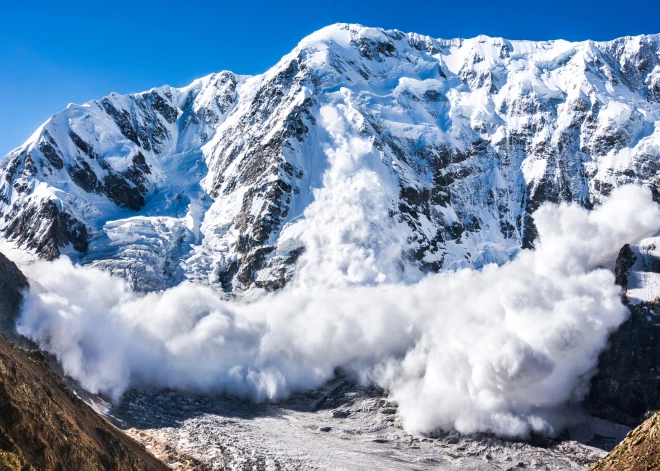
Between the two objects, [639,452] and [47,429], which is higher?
[47,429]

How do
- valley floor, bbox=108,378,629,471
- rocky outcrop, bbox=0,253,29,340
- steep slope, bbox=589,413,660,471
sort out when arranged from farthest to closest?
rocky outcrop, bbox=0,253,29,340 < valley floor, bbox=108,378,629,471 < steep slope, bbox=589,413,660,471

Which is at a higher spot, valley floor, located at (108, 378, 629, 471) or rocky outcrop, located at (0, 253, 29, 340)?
rocky outcrop, located at (0, 253, 29, 340)

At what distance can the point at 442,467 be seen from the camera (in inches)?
6855

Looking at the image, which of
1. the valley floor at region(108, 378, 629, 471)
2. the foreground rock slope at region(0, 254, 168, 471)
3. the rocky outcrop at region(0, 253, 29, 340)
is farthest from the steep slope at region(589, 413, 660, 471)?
the rocky outcrop at region(0, 253, 29, 340)

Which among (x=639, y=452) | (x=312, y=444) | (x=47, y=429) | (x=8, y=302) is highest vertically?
(x=8, y=302)

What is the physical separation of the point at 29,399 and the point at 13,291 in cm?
13975

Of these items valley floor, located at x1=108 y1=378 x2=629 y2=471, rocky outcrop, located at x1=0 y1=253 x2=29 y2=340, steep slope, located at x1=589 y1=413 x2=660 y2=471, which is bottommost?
steep slope, located at x1=589 y1=413 x2=660 y2=471

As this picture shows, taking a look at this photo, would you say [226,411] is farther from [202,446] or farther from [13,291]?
[13,291]

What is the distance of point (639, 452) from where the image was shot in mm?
48719

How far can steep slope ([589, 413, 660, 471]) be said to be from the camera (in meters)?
47.6

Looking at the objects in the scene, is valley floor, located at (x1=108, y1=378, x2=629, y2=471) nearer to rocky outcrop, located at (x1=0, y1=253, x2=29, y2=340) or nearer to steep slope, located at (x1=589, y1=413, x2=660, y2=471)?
rocky outcrop, located at (x1=0, y1=253, x2=29, y2=340)

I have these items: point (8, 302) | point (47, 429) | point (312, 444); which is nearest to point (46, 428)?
point (47, 429)

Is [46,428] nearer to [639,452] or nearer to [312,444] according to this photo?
[639,452]

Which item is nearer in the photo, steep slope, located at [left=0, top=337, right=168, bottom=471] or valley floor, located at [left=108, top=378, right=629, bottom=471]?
steep slope, located at [left=0, top=337, right=168, bottom=471]
